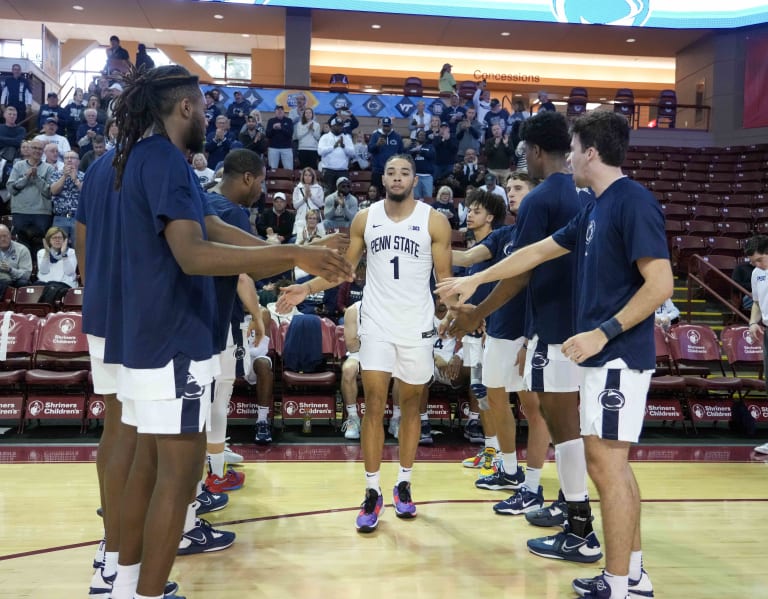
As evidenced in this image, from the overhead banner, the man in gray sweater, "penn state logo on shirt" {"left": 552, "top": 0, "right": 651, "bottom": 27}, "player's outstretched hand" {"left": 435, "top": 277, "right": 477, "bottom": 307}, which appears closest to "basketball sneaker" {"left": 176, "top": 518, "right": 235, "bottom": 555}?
"player's outstretched hand" {"left": 435, "top": 277, "right": 477, "bottom": 307}

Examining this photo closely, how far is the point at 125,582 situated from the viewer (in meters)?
2.65

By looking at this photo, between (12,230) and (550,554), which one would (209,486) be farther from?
(12,230)

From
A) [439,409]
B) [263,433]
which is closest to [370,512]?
[263,433]

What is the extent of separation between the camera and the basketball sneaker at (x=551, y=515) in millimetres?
4375

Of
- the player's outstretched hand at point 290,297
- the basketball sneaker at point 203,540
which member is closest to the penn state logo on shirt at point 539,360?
the player's outstretched hand at point 290,297

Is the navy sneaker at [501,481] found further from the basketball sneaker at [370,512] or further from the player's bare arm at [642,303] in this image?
the player's bare arm at [642,303]

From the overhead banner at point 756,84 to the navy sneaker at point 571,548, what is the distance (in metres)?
19.5

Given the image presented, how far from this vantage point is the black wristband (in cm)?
288

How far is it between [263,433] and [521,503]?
109 inches

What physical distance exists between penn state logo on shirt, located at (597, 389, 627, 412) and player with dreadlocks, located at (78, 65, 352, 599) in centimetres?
120

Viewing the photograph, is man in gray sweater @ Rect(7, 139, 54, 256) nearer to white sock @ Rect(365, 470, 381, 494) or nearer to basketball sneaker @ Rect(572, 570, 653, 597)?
white sock @ Rect(365, 470, 381, 494)

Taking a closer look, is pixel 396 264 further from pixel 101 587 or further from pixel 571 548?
pixel 101 587

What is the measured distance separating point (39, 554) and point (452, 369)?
3822 mm

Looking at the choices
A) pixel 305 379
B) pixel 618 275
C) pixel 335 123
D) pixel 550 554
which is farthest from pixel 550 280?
pixel 335 123
